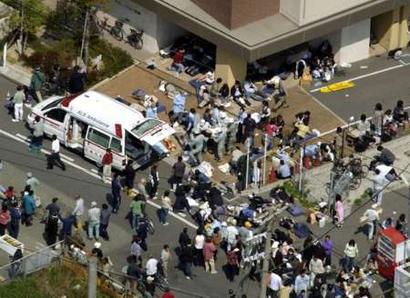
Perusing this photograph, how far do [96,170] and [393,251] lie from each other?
9.66 m

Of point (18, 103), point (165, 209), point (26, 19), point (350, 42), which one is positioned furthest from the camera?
point (350, 42)

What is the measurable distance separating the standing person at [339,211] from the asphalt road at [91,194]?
3831 mm

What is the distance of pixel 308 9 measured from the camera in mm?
49531

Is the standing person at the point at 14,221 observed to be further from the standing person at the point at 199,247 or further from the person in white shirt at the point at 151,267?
the standing person at the point at 199,247

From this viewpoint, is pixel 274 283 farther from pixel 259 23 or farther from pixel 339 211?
pixel 259 23

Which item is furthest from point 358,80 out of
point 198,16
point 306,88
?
point 198,16

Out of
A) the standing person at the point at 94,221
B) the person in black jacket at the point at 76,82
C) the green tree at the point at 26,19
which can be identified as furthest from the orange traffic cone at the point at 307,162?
the green tree at the point at 26,19

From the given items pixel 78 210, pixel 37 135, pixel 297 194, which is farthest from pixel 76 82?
pixel 297 194

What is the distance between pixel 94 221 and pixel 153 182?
277 centimetres

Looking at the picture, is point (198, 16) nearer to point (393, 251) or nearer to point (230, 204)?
point (230, 204)

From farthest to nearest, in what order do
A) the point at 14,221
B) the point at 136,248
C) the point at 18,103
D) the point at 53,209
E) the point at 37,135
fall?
the point at 18,103, the point at 37,135, the point at 14,221, the point at 53,209, the point at 136,248

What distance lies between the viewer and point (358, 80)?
5162cm

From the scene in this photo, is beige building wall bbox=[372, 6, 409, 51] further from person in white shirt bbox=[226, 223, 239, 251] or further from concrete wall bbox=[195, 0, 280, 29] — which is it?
person in white shirt bbox=[226, 223, 239, 251]

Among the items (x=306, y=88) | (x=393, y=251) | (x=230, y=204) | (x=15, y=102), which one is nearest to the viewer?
(x=393, y=251)
